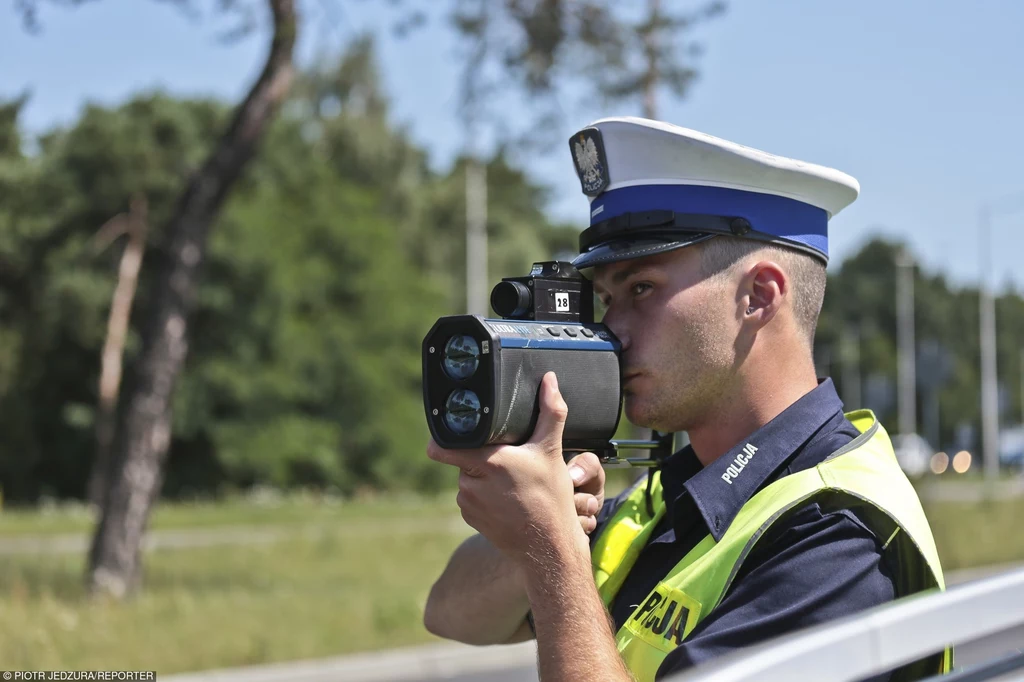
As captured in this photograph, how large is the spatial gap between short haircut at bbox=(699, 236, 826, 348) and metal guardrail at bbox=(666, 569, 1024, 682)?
77 cm

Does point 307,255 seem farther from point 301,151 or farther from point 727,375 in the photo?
point 727,375

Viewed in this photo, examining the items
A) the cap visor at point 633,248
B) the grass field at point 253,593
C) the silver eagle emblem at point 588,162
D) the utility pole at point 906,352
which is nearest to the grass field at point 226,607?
the grass field at point 253,593

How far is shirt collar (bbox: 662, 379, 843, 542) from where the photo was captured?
2062 millimetres

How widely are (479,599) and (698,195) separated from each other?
3.10 feet

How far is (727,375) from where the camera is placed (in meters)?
2.07

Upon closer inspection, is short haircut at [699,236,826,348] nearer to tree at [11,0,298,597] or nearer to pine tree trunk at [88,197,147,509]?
tree at [11,0,298,597]

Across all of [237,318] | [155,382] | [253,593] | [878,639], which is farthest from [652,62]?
[237,318]

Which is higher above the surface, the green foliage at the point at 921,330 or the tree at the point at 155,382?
the tree at the point at 155,382

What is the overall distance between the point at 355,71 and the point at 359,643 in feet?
101

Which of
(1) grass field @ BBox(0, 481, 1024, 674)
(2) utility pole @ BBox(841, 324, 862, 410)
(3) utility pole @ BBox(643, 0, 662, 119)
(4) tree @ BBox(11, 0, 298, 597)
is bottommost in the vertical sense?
(2) utility pole @ BBox(841, 324, 862, 410)

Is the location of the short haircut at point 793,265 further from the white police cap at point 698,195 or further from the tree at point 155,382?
the tree at point 155,382

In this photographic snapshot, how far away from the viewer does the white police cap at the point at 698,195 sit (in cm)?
208

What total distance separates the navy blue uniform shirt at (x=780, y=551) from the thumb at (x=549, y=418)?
0.35 meters

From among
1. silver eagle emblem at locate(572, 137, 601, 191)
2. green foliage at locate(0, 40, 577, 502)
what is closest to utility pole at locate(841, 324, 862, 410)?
green foliage at locate(0, 40, 577, 502)
